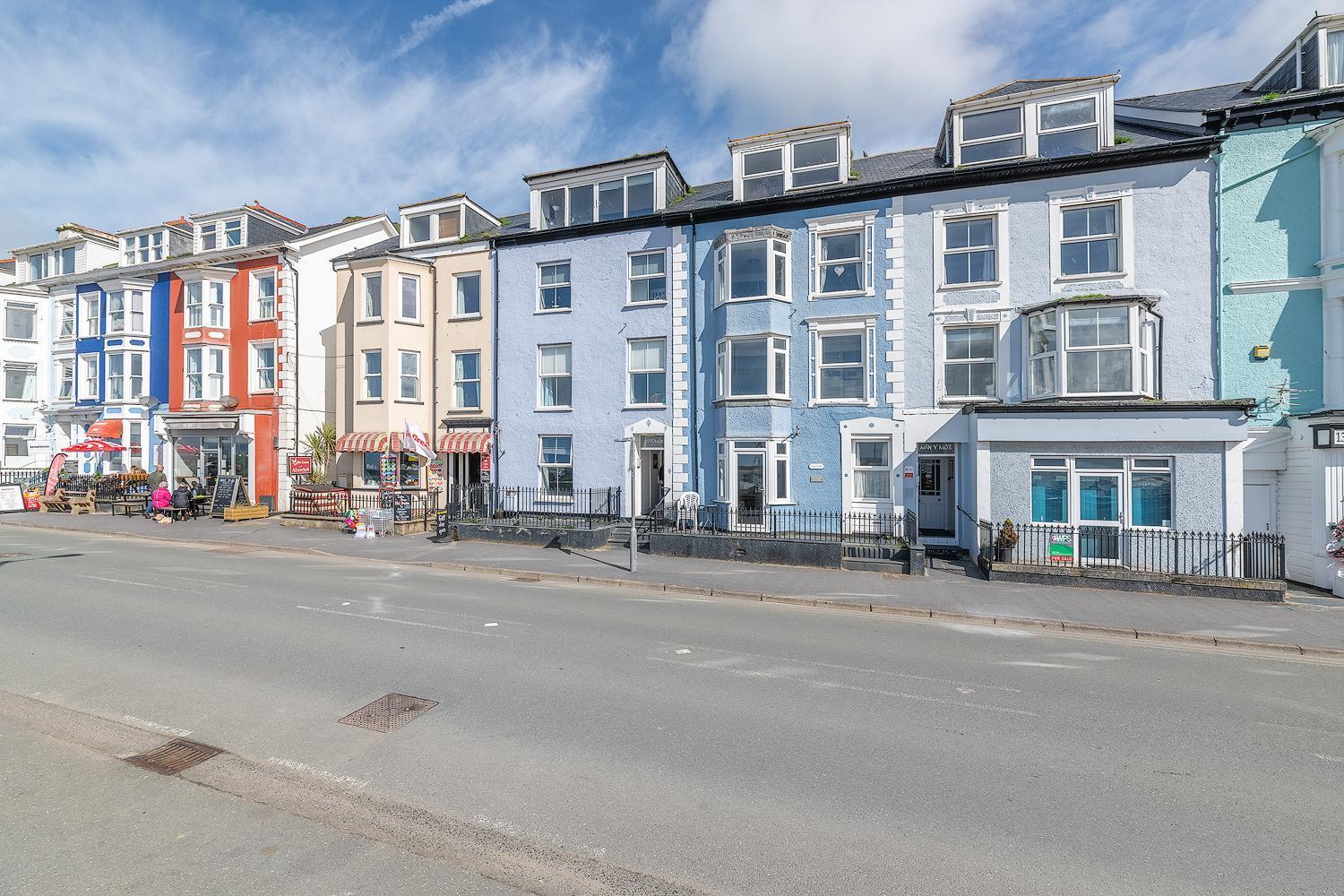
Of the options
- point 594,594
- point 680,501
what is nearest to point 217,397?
point 680,501

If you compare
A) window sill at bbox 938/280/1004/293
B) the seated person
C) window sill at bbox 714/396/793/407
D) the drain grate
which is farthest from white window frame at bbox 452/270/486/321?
the drain grate

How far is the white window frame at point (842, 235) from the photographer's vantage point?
1820 centimetres

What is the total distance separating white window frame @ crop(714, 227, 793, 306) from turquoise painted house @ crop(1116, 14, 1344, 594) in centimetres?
1083

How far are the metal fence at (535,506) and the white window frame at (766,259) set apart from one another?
25.0 ft

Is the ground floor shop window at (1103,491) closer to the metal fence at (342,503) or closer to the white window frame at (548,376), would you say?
the white window frame at (548,376)

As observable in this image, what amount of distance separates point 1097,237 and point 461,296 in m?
21.1

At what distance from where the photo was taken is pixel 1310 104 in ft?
48.2

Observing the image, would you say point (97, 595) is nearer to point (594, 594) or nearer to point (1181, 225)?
point (594, 594)

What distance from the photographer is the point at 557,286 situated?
2230 centimetres

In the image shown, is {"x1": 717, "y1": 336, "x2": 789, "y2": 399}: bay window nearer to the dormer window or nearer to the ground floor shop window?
the dormer window

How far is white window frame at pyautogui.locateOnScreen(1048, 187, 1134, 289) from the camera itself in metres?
16.0

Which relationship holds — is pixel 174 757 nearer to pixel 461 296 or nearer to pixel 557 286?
pixel 557 286

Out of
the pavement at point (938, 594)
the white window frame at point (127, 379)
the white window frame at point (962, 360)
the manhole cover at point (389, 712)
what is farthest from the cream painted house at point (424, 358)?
the manhole cover at point (389, 712)

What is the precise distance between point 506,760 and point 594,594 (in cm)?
713
